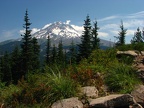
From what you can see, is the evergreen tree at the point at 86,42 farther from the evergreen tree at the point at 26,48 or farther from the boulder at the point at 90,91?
the boulder at the point at 90,91

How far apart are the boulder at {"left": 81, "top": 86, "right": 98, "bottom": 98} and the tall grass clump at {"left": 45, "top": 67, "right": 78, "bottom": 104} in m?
0.30

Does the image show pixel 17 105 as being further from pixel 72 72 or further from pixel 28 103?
pixel 72 72

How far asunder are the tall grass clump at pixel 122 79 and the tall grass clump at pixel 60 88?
1.57 metres

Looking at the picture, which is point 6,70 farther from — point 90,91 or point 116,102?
point 116,102

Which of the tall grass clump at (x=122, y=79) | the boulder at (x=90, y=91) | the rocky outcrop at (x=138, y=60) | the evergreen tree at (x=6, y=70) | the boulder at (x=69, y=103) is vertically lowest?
the evergreen tree at (x=6, y=70)

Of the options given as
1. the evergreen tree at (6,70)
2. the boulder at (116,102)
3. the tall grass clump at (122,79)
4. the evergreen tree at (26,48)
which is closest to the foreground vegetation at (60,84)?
the tall grass clump at (122,79)

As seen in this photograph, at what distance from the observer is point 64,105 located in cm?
762

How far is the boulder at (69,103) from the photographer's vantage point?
24.8ft

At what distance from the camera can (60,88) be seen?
825cm

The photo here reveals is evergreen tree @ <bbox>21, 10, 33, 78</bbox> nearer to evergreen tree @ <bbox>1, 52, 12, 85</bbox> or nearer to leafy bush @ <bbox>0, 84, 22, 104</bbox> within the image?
evergreen tree @ <bbox>1, 52, 12, 85</bbox>

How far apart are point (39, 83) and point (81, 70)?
1951mm

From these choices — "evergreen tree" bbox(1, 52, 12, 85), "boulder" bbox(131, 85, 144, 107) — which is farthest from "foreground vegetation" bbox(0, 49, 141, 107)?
"evergreen tree" bbox(1, 52, 12, 85)

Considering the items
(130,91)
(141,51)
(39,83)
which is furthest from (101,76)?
(141,51)

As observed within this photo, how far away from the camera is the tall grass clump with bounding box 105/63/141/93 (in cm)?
904
